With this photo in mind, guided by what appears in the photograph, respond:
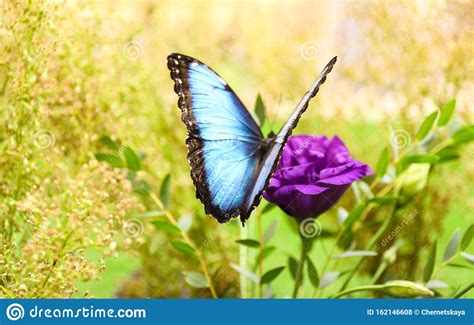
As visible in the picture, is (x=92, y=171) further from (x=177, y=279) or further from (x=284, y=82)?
(x=284, y=82)

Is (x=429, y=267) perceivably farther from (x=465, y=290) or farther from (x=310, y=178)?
(x=310, y=178)

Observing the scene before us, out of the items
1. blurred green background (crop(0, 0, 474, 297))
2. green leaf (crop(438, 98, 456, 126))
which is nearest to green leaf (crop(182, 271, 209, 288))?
blurred green background (crop(0, 0, 474, 297))

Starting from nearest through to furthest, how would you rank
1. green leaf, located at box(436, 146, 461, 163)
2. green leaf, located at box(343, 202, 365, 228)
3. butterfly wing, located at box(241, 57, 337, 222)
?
butterfly wing, located at box(241, 57, 337, 222) → green leaf, located at box(343, 202, 365, 228) → green leaf, located at box(436, 146, 461, 163)

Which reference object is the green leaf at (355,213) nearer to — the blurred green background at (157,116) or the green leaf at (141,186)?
the blurred green background at (157,116)

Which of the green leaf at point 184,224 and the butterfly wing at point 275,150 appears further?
the green leaf at point 184,224

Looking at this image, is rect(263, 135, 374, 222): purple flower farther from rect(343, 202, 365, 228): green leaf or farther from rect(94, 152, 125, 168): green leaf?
rect(94, 152, 125, 168): green leaf

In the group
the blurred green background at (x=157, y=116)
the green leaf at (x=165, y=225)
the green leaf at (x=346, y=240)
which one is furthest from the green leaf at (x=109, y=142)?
the green leaf at (x=346, y=240)
